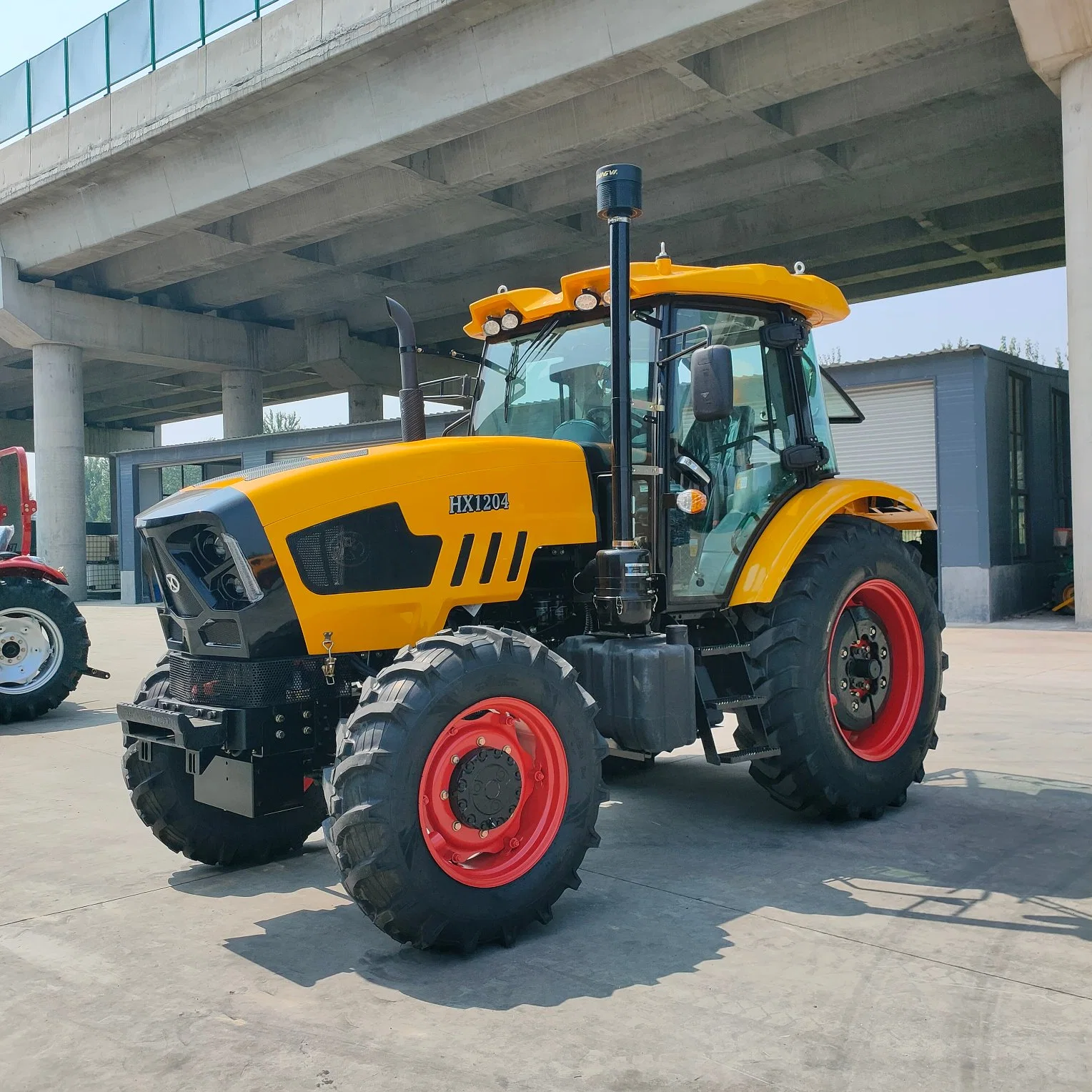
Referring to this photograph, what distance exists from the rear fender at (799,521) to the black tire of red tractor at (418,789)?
133 cm

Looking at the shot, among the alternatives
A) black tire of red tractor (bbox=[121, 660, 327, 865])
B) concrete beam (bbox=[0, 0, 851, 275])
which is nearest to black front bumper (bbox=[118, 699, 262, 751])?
black tire of red tractor (bbox=[121, 660, 327, 865])

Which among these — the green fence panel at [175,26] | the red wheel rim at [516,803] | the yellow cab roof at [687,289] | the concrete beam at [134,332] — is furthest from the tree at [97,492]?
the red wheel rim at [516,803]

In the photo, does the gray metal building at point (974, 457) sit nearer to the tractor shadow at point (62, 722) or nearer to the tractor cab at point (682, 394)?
the tractor shadow at point (62, 722)

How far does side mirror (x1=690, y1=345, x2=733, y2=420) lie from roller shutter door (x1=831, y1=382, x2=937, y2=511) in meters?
13.1

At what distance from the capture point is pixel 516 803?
389 centimetres

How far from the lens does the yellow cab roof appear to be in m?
4.89

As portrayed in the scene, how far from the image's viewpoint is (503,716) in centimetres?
387

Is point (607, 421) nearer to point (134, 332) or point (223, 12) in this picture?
point (223, 12)

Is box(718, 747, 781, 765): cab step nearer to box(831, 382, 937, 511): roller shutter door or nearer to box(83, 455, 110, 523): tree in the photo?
box(831, 382, 937, 511): roller shutter door

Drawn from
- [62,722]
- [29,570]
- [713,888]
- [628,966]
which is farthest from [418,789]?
[29,570]

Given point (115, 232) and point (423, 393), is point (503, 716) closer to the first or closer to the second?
point (423, 393)

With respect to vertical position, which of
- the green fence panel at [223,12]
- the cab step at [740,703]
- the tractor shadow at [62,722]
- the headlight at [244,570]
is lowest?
the tractor shadow at [62,722]

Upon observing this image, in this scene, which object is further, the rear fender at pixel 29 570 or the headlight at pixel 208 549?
the rear fender at pixel 29 570

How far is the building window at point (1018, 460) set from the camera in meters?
17.2
